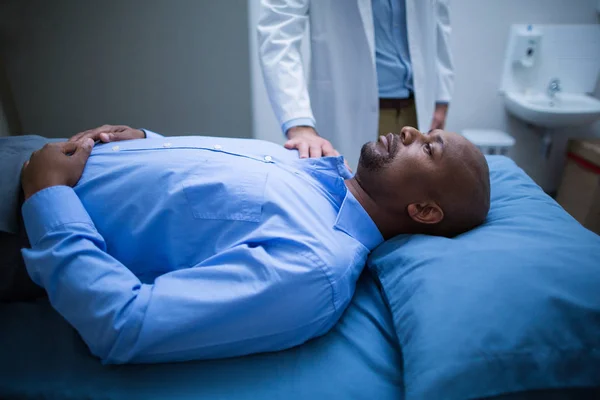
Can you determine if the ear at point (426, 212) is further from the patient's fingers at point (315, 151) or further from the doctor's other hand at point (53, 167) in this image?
the doctor's other hand at point (53, 167)

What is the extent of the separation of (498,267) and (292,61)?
991mm

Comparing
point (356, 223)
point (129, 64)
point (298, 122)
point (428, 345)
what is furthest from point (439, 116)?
point (129, 64)

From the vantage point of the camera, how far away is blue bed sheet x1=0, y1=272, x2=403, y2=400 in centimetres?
72

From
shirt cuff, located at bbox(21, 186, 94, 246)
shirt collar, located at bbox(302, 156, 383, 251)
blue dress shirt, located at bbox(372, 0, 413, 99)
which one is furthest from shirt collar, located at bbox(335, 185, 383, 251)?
blue dress shirt, located at bbox(372, 0, 413, 99)

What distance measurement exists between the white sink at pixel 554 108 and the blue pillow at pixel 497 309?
1.76 meters

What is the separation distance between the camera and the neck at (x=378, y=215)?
1046mm

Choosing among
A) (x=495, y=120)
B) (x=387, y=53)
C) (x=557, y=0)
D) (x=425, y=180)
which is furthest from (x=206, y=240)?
(x=557, y=0)

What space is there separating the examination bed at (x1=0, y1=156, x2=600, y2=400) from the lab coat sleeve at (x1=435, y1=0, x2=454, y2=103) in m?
1.01

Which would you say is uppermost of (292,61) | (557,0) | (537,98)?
(557,0)

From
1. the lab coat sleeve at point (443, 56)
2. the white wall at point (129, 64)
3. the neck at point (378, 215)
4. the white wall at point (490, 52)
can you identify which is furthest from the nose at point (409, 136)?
the white wall at point (490, 52)

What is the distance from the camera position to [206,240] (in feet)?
2.98

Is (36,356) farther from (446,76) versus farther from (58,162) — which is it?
(446,76)

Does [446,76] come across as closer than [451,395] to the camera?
No

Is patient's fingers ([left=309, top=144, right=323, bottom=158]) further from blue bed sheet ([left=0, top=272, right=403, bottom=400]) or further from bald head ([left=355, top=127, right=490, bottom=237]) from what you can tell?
blue bed sheet ([left=0, top=272, right=403, bottom=400])
